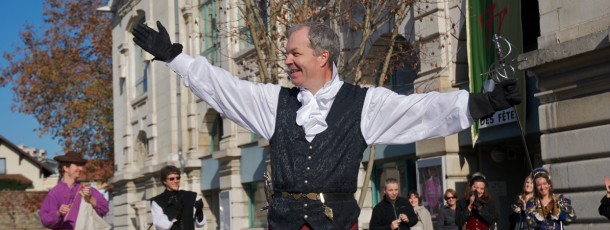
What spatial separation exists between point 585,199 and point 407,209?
225 cm

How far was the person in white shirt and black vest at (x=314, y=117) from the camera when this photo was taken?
5.35m

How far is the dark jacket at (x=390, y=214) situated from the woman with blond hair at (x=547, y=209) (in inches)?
107

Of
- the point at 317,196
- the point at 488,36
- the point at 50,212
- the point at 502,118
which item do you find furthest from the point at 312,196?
the point at 502,118

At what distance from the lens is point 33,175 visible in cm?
9744

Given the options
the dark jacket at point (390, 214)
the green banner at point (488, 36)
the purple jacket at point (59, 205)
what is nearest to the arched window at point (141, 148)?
the green banner at point (488, 36)

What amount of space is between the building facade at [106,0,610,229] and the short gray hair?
8010 mm

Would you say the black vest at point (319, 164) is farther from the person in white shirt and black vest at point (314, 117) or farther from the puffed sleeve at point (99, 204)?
the puffed sleeve at point (99, 204)

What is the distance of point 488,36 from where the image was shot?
1605cm

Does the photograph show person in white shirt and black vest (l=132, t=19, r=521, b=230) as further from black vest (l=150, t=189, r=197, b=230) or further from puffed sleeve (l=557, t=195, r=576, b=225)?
black vest (l=150, t=189, r=197, b=230)

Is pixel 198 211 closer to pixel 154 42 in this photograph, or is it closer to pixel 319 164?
pixel 154 42

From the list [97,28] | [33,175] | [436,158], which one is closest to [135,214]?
[97,28]

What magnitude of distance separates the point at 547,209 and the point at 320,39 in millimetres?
6266

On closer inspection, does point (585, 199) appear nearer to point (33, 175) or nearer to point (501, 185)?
point (501, 185)

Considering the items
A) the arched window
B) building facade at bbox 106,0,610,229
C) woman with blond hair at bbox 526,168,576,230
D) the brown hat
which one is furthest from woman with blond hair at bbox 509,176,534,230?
the arched window
